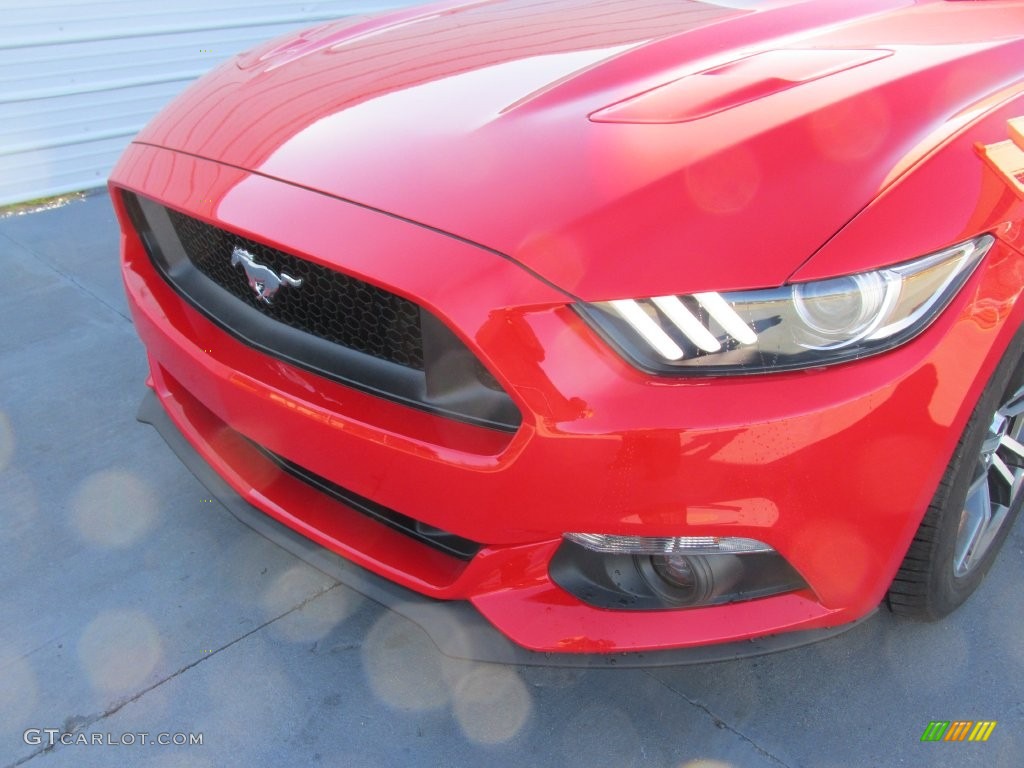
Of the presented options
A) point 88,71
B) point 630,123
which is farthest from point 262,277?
point 88,71

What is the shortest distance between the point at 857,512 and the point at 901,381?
224 millimetres

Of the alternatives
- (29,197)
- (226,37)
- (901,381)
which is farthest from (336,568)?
(226,37)

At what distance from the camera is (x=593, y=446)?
52.3 inches

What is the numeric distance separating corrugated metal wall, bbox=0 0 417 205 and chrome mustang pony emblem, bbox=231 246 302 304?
153 inches

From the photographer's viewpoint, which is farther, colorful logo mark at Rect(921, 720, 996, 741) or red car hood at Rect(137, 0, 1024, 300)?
colorful logo mark at Rect(921, 720, 996, 741)

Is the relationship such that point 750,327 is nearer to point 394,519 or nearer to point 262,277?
point 394,519

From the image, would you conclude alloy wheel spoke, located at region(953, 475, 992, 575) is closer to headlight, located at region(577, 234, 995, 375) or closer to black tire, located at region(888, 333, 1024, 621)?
black tire, located at region(888, 333, 1024, 621)

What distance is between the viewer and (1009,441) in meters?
1.93

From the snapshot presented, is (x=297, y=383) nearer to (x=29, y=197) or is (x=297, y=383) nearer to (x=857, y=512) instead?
(x=857, y=512)

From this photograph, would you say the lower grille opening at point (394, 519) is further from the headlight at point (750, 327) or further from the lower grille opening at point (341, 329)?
the headlight at point (750, 327)

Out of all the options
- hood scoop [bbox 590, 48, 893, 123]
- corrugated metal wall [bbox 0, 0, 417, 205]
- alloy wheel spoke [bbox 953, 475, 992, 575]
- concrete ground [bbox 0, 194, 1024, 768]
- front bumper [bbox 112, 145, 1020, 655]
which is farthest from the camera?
corrugated metal wall [bbox 0, 0, 417, 205]

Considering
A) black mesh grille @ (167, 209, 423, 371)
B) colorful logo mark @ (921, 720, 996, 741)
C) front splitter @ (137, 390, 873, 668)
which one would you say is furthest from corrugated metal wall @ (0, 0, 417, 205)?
colorful logo mark @ (921, 720, 996, 741)

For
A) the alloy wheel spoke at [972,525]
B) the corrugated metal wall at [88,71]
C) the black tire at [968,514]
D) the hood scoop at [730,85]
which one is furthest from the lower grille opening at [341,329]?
the corrugated metal wall at [88,71]

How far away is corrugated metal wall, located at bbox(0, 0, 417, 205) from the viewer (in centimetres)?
479
